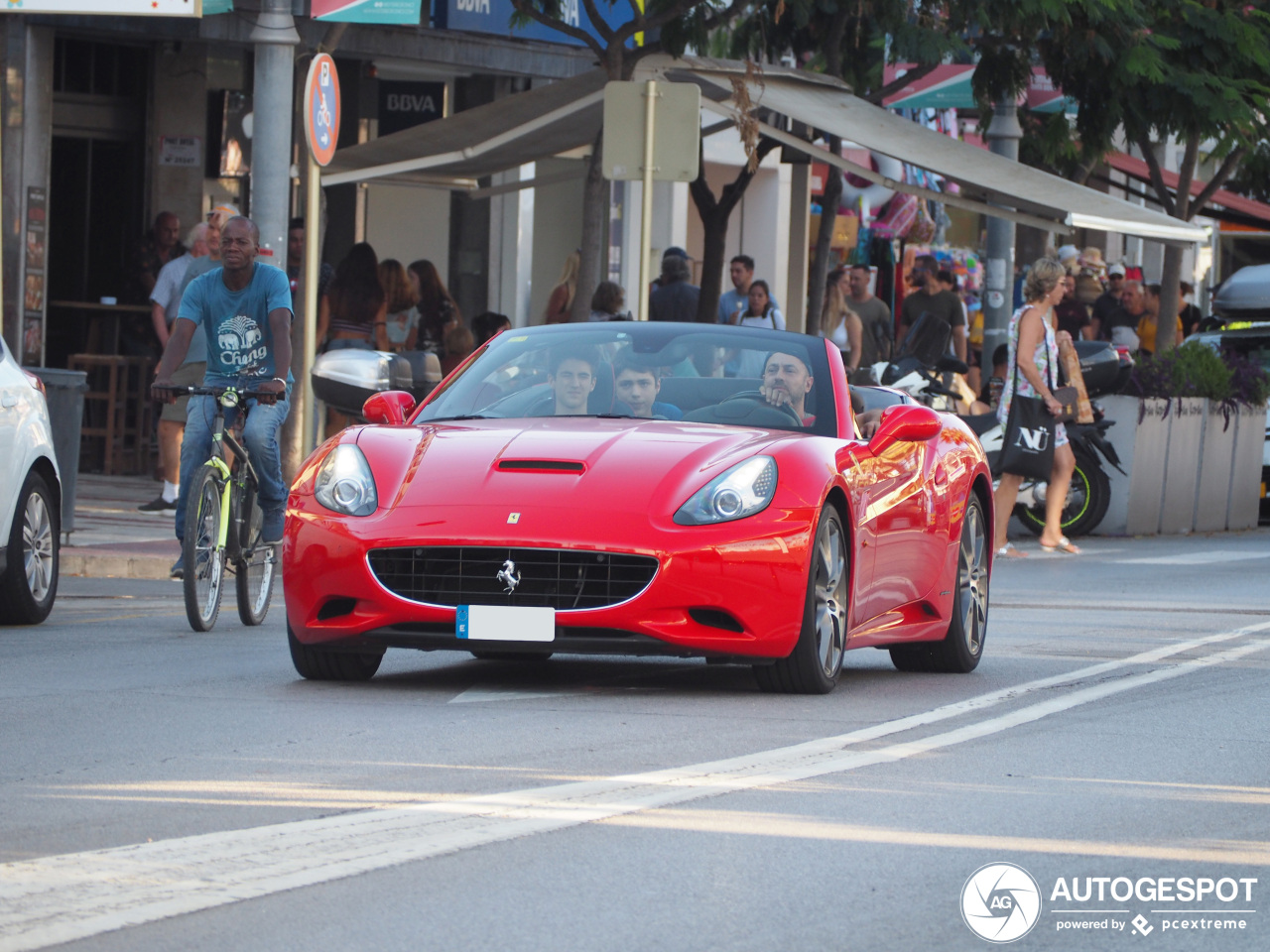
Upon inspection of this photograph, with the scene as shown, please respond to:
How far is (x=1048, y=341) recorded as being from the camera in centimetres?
1717

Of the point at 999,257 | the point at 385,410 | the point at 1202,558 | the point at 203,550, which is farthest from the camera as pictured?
the point at 999,257

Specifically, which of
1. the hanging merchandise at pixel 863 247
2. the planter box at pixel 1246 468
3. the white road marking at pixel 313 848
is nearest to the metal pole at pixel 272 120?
the white road marking at pixel 313 848

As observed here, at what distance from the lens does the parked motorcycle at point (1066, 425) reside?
1848 centimetres

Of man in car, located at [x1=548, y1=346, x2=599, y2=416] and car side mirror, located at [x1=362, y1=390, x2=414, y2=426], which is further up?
man in car, located at [x1=548, y1=346, x2=599, y2=416]

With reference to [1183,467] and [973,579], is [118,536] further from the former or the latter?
[1183,467]

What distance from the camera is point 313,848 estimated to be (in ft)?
17.5

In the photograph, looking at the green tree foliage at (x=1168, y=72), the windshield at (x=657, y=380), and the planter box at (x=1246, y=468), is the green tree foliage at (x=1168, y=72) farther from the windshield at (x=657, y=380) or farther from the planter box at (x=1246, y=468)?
the windshield at (x=657, y=380)

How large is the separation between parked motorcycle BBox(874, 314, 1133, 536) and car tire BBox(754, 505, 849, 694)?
942cm

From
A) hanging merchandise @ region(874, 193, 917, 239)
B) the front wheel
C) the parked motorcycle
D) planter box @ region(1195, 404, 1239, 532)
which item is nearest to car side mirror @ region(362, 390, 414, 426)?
the parked motorcycle

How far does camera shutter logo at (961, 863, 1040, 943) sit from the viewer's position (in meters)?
4.90

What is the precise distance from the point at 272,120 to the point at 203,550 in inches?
225

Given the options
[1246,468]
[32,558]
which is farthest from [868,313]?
[32,558]

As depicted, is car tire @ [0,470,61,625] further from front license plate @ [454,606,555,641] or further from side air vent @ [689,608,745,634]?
side air vent @ [689,608,745,634]

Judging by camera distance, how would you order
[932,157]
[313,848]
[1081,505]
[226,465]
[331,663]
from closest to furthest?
[313,848]
[331,663]
[226,465]
[932,157]
[1081,505]
